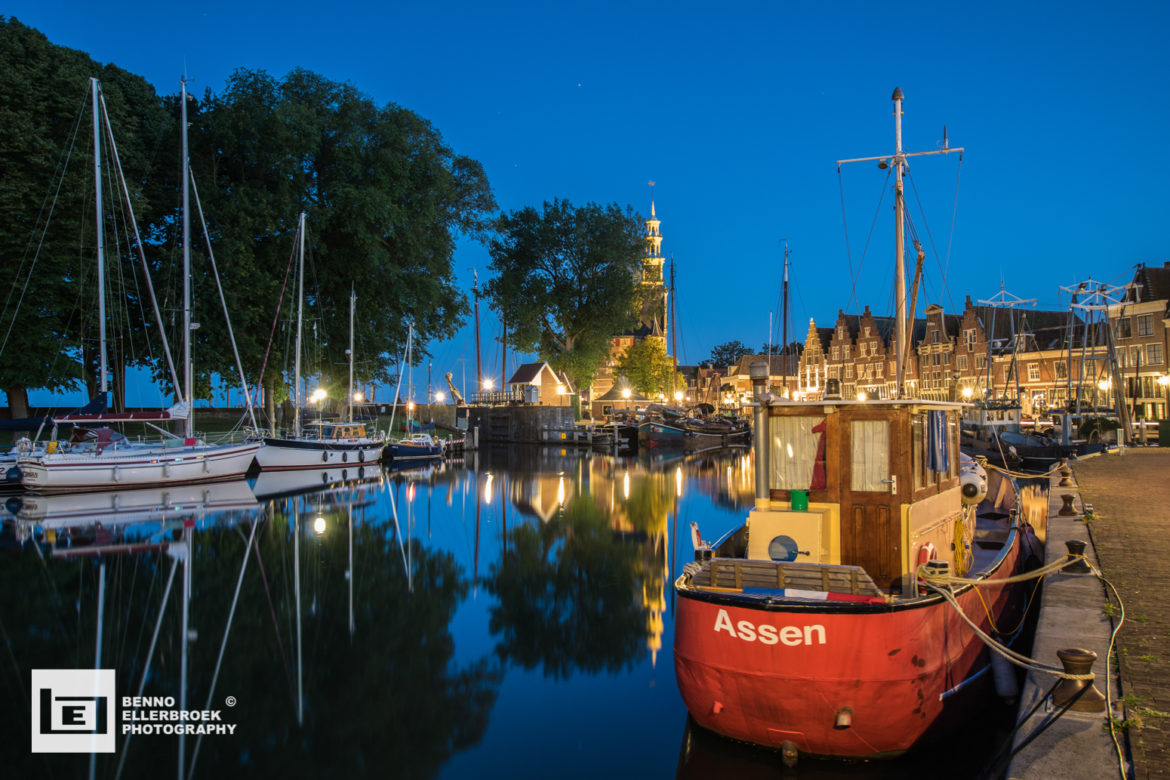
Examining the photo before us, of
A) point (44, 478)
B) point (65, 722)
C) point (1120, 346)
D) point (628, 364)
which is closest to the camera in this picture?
point (65, 722)

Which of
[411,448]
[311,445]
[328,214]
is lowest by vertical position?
[411,448]

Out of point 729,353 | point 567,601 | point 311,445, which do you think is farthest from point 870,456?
point 729,353

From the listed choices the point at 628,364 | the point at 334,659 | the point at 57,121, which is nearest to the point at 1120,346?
the point at 628,364

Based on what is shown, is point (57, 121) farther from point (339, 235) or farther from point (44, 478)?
point (44, 478)

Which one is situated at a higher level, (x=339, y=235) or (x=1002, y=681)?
(x=339, y=235)

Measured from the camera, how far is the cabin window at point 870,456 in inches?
340

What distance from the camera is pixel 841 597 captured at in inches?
286

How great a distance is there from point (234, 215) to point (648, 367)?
2064 inches

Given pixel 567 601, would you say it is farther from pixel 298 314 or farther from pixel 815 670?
pixel 298 314

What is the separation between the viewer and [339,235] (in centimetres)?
4381

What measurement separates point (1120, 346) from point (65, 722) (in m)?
66.6

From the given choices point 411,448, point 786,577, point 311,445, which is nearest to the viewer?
point 786,577

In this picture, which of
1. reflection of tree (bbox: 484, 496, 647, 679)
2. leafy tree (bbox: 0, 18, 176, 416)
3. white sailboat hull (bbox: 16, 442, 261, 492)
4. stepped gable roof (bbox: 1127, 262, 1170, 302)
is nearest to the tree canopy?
leafy tree (bbox: 0, 18, 176, 416)

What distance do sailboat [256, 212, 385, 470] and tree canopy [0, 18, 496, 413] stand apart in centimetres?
221
